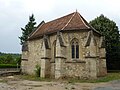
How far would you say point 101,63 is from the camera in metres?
29.7

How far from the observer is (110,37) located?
40125mm

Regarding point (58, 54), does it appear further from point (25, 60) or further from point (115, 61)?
point (115, 61)

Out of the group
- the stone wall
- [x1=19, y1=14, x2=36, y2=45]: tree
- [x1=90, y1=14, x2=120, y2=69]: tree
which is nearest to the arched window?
the stone wall

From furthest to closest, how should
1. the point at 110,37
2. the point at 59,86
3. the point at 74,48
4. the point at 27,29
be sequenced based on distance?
the point at 27,29 → the point at 110,37 → the point at 74,48 → the point at 59,86

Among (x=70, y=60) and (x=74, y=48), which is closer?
(x=70, y=60)

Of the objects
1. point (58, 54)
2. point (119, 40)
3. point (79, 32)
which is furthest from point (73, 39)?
point (119, 40)

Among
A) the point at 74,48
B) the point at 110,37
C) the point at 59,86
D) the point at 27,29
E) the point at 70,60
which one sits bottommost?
the point at 59,86

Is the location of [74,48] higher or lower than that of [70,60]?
higher

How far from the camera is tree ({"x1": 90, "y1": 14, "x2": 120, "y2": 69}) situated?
40.0 meters

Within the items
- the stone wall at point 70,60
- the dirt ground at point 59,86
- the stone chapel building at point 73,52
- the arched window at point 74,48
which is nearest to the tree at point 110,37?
the stone chapel building at point 73,52

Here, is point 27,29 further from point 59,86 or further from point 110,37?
point 59,86

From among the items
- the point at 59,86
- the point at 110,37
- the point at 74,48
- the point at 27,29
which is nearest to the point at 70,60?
the point at 74,48

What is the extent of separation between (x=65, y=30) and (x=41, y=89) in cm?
1150

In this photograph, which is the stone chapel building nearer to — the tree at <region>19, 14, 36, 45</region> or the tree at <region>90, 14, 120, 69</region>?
the tree at <region>90, 14, 120, 69</region>
